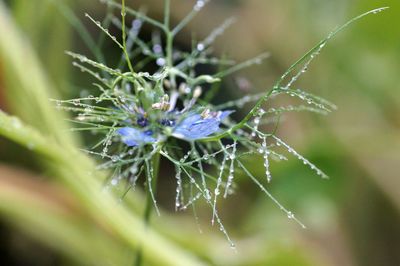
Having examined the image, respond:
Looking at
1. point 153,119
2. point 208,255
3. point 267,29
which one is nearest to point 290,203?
point 208,255

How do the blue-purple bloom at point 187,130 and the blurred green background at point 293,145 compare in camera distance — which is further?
the blurred green background at point 293,145

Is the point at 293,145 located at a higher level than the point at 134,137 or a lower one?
higher

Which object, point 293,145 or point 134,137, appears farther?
point 293,145

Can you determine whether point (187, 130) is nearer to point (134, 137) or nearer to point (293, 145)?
point (134, 137)

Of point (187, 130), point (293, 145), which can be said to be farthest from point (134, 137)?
point (293, 145)

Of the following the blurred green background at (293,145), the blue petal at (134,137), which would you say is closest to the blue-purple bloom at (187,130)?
the blue petal at (134,137)

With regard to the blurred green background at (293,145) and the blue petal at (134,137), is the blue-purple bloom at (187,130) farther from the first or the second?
the blurred green background at (293,145)

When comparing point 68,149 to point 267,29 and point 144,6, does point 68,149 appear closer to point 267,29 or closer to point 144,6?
point 144,6
